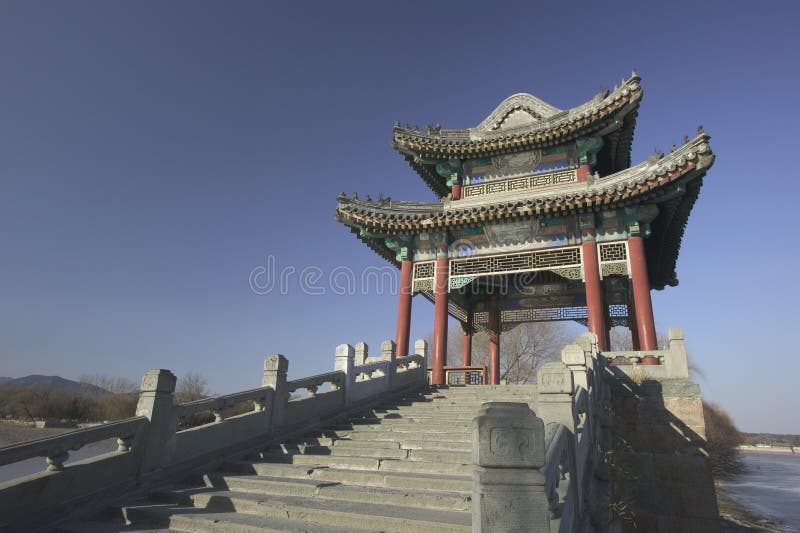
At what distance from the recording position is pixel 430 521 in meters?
4.41

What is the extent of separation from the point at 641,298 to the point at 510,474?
11.3 meters

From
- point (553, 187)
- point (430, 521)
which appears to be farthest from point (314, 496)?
point (553, 187)

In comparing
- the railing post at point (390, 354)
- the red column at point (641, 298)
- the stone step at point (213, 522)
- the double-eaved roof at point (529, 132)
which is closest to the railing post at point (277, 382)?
the stone step at point (213, 522)

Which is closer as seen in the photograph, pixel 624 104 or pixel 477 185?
pixel 624 104

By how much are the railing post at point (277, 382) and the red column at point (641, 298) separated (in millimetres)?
9373

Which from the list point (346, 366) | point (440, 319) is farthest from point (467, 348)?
point (346, 366)

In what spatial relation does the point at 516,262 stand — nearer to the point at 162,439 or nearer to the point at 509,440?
the point at 162,439

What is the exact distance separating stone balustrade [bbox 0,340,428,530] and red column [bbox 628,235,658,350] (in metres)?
7.78

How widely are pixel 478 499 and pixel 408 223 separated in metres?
12.7

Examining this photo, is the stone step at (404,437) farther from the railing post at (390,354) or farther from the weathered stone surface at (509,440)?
the weathered stone surface at (509,440)

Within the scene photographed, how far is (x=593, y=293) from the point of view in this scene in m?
13.1

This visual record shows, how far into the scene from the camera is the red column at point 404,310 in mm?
14750

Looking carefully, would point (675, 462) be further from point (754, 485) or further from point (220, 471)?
point (754, 485)

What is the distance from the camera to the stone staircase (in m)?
4.86
